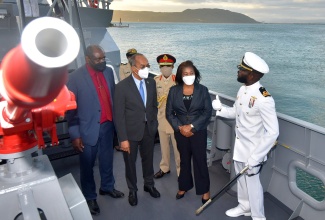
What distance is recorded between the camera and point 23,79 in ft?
2.10

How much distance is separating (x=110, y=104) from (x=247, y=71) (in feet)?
4.92

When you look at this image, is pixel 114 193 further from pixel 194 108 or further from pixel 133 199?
pixel 194 108

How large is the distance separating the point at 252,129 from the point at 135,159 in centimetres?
139

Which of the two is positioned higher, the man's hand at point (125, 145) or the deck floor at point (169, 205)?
the man's hand at point (125, 145)

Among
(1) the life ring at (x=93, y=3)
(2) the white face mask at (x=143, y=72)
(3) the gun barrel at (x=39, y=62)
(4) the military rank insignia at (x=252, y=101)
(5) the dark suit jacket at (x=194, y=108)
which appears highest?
(1) the life ring at (x=93, y=3)

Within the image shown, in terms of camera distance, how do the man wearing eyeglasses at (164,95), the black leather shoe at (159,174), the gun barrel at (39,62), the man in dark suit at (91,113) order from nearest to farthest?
the gun barrel at (39,62), the man in dark suit at (91,113), the man wearing eyeglasses at (164,95), the black leather shoe at (159,174)

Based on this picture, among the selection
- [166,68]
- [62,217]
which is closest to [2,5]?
[166,68]

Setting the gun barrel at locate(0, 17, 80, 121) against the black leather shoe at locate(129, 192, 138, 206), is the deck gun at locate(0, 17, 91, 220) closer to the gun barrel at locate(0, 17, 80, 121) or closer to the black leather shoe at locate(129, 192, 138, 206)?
the gun barrel at locate(0, 17, 80, 121)

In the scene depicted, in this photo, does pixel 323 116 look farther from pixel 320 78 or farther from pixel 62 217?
pixel 62 217

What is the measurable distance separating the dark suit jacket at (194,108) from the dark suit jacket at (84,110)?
2.82 ft

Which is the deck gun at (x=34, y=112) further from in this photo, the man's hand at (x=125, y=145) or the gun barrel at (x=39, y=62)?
the man's hand at (x=125, y=145)

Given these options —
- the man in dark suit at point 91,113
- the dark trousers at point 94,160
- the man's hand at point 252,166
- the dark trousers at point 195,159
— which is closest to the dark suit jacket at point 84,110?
the man in dark suit at point 91,113

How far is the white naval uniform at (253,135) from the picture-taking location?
8.86 ft

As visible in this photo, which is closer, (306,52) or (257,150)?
(257,150)
